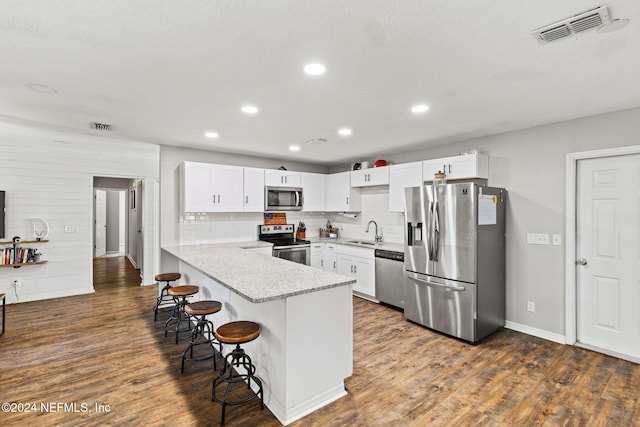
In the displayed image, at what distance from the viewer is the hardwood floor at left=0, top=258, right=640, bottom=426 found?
2.12m

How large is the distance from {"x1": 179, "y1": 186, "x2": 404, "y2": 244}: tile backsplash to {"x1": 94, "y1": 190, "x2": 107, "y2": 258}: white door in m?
5.81

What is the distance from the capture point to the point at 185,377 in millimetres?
2609

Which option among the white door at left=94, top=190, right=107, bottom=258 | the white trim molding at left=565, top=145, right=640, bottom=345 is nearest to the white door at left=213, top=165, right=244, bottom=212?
the white trim molding at left=565, top=145, right=640, bottom=345

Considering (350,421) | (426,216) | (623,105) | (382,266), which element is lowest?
(350,421)

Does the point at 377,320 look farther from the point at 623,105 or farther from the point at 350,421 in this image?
the point at 623,105

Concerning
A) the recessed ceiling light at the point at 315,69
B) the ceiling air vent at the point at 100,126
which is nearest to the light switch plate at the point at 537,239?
the recessed ceiling light at the point at 315,69

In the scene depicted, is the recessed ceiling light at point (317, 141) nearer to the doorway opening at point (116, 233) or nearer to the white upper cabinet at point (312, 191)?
the white upper cabinet at point (312, 191)

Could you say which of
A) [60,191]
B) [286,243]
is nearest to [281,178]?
[286,243]

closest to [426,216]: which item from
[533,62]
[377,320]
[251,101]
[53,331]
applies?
[377,320]

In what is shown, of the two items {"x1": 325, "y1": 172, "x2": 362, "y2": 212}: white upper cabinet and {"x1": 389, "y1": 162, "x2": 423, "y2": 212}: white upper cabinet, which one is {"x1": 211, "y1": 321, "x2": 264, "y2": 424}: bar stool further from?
{"x1": 325, "y1": 172, "x2": 362, "y2": 212}: white upper cabinet

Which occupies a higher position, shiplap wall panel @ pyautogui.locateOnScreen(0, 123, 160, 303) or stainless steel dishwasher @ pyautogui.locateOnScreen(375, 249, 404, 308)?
shiplap wall panel @ pyautogui.locateOnScreen(0, 123, 160, 303)

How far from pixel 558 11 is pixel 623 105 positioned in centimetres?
210

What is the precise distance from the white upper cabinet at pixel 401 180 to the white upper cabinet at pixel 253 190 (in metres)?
2.22

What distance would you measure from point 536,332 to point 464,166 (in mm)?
2138
